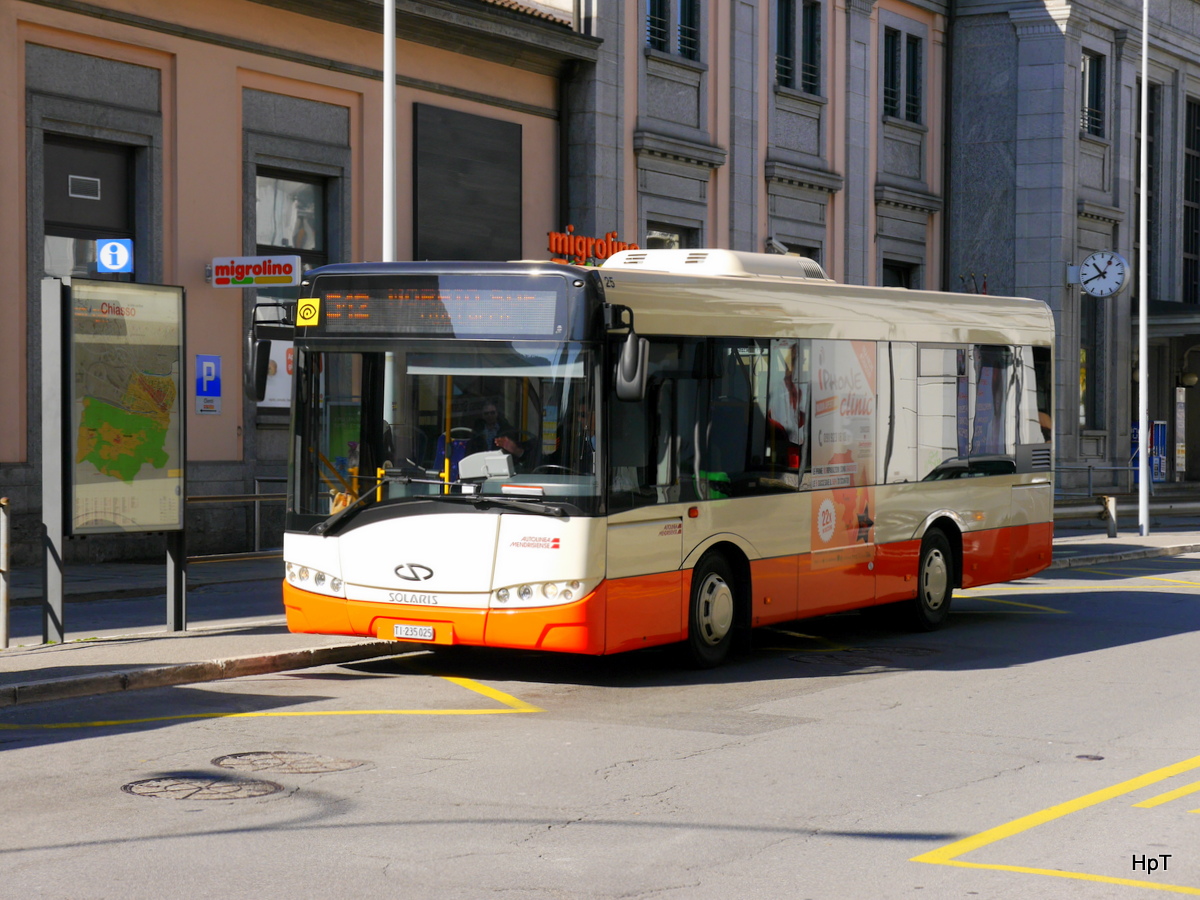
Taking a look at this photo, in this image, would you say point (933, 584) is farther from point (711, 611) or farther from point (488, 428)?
point (488, 428)

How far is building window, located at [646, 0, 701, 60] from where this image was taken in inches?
1052

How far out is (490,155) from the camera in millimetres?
23891

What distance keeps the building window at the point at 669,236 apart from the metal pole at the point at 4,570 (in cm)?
1651

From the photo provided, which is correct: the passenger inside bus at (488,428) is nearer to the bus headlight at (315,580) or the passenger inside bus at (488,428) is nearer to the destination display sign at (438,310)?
the destination display sign at (438,310)

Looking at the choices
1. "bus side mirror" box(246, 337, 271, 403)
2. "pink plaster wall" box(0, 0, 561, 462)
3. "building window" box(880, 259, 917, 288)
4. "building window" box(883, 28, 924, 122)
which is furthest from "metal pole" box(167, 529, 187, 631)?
"building window" box(883, 28, 924, 122)

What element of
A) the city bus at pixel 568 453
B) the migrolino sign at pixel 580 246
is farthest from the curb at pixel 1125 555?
the city bus at pixel 568 453

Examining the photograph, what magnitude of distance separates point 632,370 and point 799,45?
2124cm

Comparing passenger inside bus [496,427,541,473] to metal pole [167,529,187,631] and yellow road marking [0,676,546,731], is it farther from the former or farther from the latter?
metal pole [167,529,187,631]

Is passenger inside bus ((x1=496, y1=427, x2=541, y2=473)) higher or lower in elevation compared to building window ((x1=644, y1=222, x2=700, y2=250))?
lower

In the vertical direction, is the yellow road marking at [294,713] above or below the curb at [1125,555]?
above

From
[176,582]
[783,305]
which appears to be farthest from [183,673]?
[783,305]

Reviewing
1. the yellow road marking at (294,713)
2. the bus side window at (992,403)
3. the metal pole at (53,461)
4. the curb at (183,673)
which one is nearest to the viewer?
the yellow road marking at (294,713)

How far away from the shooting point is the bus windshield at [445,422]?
10.4m

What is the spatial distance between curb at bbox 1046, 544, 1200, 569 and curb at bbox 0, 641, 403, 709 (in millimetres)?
12097
